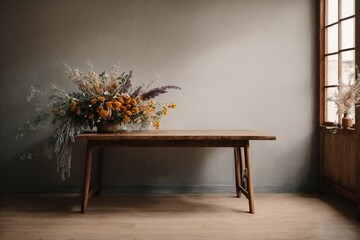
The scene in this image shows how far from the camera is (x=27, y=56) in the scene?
160 inches

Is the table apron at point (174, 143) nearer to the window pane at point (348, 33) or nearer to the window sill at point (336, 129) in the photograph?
the window sill at point (336, 129)

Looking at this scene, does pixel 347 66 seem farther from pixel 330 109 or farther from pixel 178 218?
pixel 178 218

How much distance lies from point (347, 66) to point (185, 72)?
1.70 meters

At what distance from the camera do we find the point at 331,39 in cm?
395

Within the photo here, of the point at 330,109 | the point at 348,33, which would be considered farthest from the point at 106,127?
the point at 348,33

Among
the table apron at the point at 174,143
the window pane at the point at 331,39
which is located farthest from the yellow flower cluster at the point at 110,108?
the window pane at the point at 331,39

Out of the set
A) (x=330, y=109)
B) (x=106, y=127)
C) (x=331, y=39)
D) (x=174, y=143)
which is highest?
(x=331, y=39)

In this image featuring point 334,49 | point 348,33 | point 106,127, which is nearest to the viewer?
point 106,127

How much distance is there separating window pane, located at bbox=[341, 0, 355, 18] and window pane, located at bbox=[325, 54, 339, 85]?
0.44 m

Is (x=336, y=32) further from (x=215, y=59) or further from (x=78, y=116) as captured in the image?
(x=78, y=116)

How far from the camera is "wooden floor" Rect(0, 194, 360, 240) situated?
2.78 m

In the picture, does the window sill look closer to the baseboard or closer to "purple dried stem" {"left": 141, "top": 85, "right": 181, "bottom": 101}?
the baseboard

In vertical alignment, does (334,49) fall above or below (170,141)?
above

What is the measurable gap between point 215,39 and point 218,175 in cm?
156
